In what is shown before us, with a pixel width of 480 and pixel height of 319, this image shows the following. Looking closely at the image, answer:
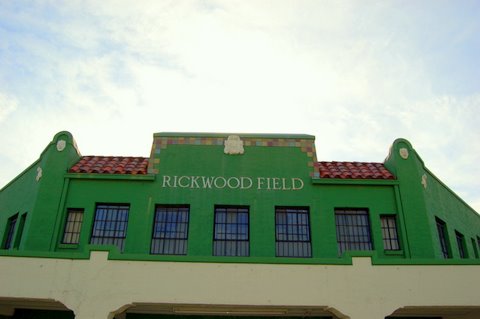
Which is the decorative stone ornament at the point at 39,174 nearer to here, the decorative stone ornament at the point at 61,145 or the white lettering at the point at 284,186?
the decorative stone ornament at the point at 61,145

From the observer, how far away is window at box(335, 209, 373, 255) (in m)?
17.5

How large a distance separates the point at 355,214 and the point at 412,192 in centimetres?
220

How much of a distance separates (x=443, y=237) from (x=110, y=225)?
12.5 metres

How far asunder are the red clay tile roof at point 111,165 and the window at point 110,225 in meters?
1.27

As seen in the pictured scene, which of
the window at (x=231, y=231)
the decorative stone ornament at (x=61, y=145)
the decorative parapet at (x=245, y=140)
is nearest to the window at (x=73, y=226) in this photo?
the decorative stone ornament at (x=61, y=145)

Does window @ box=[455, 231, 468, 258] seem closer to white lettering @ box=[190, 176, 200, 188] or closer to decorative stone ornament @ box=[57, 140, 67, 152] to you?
white lettering @ box=[190, 176, 200, 188]

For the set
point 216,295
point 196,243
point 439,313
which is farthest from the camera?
point 196,243

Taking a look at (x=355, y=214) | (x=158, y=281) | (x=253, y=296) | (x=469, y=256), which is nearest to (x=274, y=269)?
(x=253, y=296)

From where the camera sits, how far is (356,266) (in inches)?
541

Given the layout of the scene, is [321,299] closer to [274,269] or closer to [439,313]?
[274,269]

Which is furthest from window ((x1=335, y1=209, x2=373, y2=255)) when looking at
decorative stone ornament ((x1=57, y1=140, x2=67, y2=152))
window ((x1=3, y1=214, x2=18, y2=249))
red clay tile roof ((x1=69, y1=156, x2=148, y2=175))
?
window ((x1=3, y1=214, x2=18, y2=249))

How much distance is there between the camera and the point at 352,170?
742 inches

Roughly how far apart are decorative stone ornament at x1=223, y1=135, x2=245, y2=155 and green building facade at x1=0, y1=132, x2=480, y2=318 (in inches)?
1.5

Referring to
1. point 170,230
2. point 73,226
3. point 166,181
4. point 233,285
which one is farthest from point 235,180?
point 73,226
